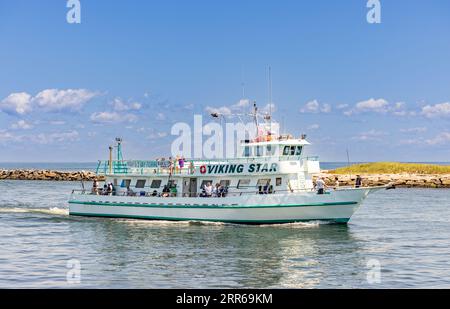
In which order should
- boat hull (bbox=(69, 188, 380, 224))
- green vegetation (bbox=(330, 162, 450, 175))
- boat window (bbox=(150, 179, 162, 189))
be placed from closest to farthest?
boat hull (bbox=(69, 188, 380, 224))
boat window (bbox=(150, 179, 162, 189))
green vegetation (bbox=(330, 162, 450, 175))

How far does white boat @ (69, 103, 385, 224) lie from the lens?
113 feet

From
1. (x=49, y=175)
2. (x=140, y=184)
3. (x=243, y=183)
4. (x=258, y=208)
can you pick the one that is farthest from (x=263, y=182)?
(x=49, y=175)

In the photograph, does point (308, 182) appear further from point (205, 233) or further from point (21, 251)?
point (21, 251)

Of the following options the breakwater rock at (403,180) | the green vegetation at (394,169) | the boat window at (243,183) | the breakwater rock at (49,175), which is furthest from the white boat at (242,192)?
the breakwater rock at (49,175)

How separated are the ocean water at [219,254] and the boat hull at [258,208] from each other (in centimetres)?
Answer: 57

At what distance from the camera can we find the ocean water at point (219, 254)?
20.9 metres

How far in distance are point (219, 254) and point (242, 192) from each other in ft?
32.0

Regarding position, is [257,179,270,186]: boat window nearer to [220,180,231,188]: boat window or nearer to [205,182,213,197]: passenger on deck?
[220,180,231,188]: boat window

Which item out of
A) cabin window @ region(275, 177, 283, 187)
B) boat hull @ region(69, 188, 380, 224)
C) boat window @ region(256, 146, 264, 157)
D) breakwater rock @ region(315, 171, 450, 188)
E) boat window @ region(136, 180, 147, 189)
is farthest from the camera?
breakwater rock @ region(315, 171, 450, 188)

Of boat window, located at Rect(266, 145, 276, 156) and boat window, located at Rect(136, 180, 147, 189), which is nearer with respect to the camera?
boat window, located at Rect(266, 145, 276, 156)

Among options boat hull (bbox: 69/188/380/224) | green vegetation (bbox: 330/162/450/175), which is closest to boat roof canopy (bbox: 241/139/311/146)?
boat hull (bbox: 69/188/380/224)

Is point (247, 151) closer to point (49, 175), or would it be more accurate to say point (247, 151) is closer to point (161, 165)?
point (161, 165)
